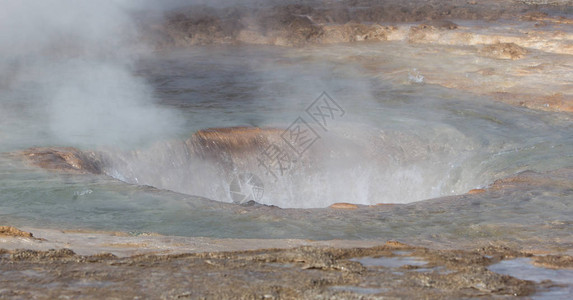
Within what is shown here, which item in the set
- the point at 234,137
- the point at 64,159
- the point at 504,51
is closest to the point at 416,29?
the point at 504,51

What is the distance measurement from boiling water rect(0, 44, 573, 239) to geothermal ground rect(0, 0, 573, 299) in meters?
0.02

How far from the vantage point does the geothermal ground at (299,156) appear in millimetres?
2867

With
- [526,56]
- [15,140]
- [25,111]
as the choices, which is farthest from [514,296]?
[526,56]

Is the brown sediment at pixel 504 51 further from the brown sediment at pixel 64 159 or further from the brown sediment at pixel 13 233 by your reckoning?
the brown sediment at pixel 13 233

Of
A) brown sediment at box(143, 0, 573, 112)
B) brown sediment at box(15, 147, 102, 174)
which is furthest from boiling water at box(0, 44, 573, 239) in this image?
brown sediment at box(143, 0, 573, 112)

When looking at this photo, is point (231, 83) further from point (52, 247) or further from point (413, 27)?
point (52, 247)

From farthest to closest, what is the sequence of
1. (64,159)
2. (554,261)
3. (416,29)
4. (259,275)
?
(416,29), (64,159), (554,261), (259,275)

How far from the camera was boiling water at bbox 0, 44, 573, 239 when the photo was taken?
13.9ft

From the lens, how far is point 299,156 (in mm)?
6547

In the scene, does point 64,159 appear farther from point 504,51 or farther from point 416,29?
Answer: point 416,29

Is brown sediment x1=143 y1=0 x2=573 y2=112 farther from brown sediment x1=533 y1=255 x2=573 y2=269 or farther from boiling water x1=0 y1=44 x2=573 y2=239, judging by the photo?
brown sediment x1=533 y1=255 x2=573 y2=269

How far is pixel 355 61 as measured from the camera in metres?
9.31

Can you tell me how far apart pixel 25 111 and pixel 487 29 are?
6547 mm

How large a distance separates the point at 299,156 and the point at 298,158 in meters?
0.03
